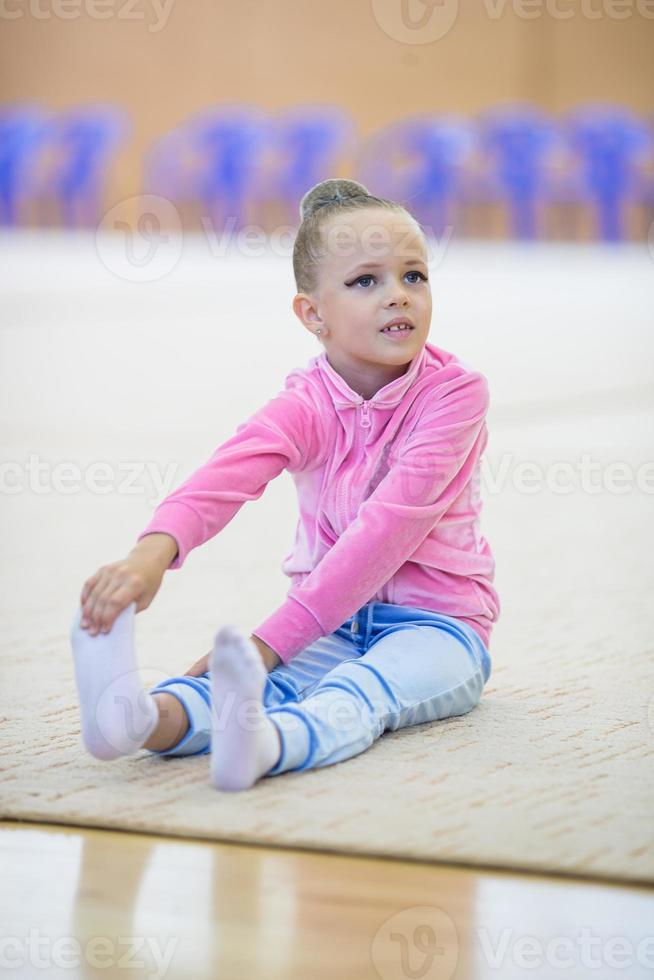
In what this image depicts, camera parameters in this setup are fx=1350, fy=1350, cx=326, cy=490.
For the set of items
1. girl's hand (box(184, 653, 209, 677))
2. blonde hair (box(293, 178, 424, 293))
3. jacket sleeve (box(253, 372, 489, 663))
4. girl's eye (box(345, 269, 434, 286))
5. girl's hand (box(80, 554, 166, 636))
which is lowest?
girl's hand (box(184, 653, 209, 677))

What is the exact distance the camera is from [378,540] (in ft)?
4.37

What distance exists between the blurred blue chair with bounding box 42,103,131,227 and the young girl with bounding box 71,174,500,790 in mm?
7503

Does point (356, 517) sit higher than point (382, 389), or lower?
lower

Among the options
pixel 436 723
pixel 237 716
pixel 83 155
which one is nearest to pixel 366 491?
pixel 436 723

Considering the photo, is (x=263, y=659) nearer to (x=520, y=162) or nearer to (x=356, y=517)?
(x=356, y=517)

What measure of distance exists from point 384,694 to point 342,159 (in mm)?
7880

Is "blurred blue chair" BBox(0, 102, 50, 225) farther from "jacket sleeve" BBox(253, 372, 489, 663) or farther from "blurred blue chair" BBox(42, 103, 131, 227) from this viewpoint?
"jacket sleeve" BBox(253, 372, 489, 663)

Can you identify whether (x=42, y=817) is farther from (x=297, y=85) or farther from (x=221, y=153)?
(x=297, y=85)

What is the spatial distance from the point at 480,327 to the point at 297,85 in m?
4.70

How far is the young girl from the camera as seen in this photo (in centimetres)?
126

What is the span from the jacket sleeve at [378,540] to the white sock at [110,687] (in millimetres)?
195

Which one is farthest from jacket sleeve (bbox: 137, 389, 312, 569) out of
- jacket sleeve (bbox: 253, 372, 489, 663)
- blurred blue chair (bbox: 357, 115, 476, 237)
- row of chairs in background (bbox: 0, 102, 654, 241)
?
row of chairs in background (bbox: 0, 102, 654, 241)

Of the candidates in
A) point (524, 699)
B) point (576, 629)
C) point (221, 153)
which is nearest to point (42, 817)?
point (524, 699)

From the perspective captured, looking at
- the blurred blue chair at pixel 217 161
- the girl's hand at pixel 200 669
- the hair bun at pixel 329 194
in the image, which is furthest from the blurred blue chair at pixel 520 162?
the girl's hand at pixel 200 669
